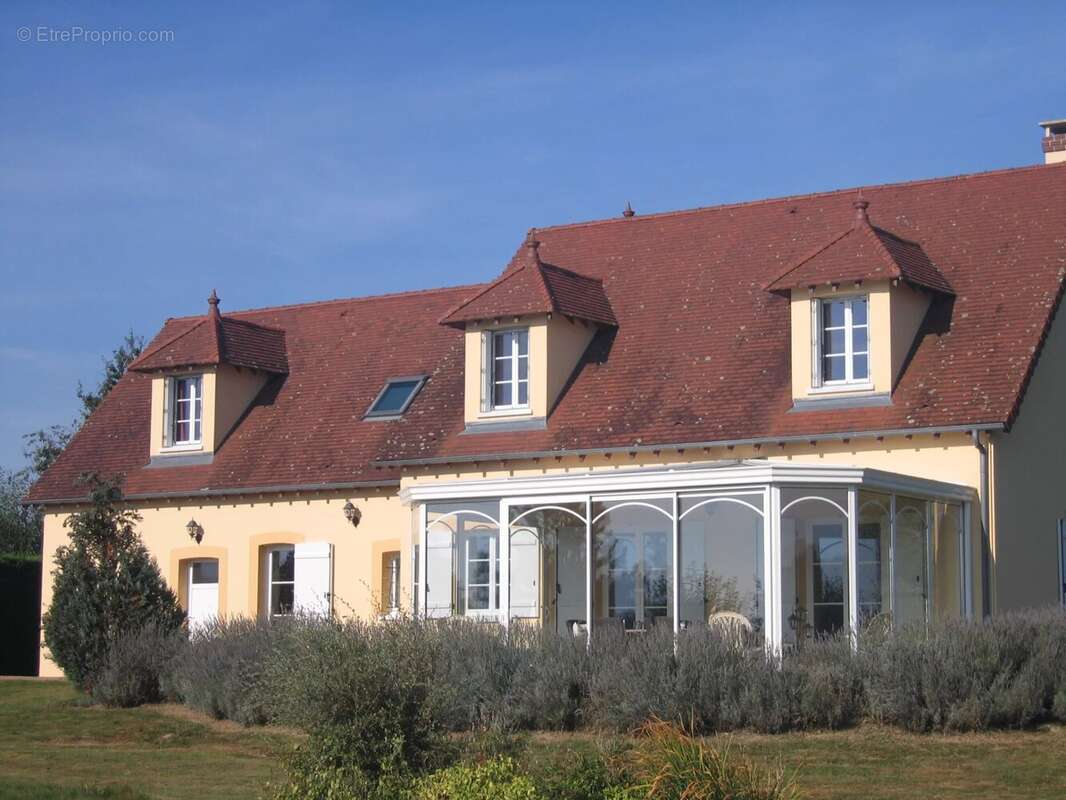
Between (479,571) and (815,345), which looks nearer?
(479,571)

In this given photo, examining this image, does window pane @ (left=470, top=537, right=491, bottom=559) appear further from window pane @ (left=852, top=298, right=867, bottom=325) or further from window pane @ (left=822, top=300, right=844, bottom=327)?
window pane @ (left=852, top=298, right=867, bottom=325)

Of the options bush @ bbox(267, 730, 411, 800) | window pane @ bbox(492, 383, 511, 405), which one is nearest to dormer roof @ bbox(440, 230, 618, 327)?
window pane @ bbox(492, 383, 511, 405)

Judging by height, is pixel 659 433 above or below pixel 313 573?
above

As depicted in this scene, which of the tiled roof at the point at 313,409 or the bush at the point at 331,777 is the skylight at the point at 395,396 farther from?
the bush at the point at 331,777

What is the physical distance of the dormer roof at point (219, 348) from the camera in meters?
28.0

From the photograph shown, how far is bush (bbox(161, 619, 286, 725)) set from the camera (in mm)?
19000

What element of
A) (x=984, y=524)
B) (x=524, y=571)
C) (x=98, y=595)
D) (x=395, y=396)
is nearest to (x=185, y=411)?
(x=395, y=396)

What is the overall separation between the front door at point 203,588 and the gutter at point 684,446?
15.4 feet

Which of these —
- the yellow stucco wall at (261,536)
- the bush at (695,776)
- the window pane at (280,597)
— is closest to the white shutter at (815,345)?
the yellow stucco wall at (261,536)

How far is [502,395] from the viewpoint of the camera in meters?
24.5

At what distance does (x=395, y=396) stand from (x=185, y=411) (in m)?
4.20

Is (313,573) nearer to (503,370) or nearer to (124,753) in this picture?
(503,370)

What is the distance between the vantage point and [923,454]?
67.4ft

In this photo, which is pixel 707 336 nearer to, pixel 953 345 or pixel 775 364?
pixel 775 364
